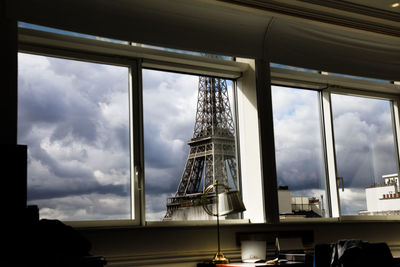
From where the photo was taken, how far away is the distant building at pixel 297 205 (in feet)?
16.2

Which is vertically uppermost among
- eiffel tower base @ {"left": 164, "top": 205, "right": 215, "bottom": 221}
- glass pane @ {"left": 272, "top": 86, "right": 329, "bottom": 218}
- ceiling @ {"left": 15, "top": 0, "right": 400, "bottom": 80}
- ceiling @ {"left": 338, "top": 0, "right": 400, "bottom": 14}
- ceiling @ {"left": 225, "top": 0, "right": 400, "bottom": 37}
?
ceiling @ {"left": 338, "top": 0, "right": 400, "bottom": 14}

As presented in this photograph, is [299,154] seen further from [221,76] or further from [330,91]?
[221,76]

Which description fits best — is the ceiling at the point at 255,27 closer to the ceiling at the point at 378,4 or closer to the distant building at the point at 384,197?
the ceiling at the point at 378,4

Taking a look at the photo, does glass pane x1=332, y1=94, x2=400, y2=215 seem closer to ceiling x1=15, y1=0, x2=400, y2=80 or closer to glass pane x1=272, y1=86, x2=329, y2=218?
glass pane x1=272, y1=86, x2=329, y2=218

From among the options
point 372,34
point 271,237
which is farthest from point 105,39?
point 372,34

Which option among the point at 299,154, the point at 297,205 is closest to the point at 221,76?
the point at 299,154

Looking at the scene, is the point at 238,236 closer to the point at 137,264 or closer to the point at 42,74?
the point at 137,264

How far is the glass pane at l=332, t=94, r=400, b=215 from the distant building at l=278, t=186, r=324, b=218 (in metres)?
0.34

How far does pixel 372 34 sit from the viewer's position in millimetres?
5453

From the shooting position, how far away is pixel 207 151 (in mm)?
4660

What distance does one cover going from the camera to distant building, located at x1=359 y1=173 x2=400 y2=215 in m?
5.64

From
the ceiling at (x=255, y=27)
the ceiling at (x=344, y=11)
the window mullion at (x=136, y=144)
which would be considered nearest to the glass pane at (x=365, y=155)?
the ceiling at (x=255, y=27)

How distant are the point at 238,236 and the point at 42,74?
214cm

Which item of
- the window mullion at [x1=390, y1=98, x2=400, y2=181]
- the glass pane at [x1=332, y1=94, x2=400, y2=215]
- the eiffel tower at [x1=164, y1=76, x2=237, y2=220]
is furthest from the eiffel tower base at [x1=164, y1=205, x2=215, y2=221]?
the window mullion at [x1=390, y1=98, x2=400, y2=181]
